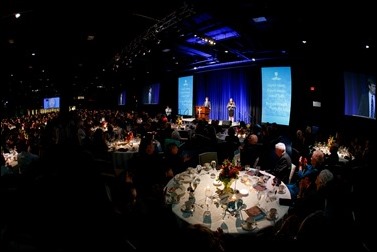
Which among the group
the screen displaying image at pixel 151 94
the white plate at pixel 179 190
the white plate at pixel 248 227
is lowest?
the white plate at pixel 248 227

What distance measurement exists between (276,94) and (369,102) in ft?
14.8

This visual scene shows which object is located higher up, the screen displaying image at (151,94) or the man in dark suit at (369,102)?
the screen displaying image at (151,94)

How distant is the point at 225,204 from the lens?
3.14m

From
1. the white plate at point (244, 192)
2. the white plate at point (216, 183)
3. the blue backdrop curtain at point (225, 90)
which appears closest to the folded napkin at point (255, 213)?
the white plate at point (244, 192)

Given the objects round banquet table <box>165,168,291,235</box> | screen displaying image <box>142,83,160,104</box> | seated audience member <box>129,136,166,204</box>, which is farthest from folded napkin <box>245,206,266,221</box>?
screen displaying image <box>142,83,160,104</box>

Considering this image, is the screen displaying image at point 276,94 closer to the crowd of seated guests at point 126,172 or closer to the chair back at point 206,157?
the crowd of seated guests at point 126,172

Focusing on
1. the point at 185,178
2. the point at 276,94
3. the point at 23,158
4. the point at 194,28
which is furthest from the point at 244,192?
the point at 276,94

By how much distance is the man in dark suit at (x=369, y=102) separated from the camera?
7020 millimetres

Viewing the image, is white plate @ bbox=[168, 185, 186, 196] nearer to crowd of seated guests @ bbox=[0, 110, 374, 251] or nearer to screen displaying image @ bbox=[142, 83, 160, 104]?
crowd of seated guests @ bbox=[0, 110, 374, 251]

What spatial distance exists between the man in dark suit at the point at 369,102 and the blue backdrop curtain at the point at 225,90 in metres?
5.79

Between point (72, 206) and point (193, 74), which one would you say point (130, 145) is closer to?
point (72, 206)

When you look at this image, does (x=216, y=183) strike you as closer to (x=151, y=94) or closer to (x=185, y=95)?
(x=185, y=95)

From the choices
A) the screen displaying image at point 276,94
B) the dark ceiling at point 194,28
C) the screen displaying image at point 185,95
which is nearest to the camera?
the dark ceiling at point 194,28

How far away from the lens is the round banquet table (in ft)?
9.04
